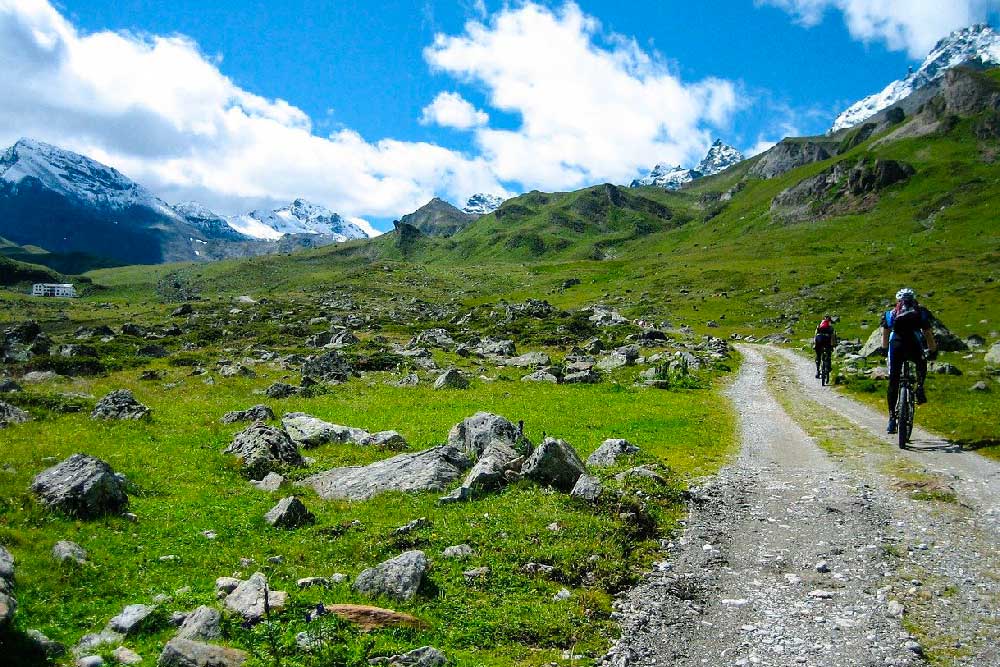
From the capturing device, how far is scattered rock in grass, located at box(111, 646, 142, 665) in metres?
7.62

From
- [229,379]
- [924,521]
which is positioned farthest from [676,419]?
[229,379]

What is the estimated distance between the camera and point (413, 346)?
64500 mm

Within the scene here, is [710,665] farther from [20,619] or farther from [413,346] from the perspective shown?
[413,346]

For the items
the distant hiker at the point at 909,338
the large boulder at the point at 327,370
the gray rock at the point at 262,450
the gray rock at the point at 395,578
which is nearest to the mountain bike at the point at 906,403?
the distant hiker at the point at 909,338

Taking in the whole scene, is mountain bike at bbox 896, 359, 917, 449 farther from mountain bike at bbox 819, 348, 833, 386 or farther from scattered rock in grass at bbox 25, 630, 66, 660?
scattered rock in grass at bbox 25, 630, 66, 660

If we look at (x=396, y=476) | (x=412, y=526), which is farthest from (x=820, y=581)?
(x=396, y=476)

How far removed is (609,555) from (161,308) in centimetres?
13732

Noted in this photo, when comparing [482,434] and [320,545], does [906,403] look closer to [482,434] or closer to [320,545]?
[482,434]

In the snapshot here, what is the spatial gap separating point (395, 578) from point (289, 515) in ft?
15.1

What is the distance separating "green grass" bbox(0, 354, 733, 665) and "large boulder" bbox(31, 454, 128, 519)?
1.09ft

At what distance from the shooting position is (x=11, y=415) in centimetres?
2300

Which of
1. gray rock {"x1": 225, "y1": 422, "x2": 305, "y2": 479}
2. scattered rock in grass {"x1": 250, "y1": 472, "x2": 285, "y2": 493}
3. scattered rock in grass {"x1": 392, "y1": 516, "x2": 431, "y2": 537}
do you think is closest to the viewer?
scattered rock in grass {"x1": 392, "y1": 516, "x2": 431, "y2": 537}

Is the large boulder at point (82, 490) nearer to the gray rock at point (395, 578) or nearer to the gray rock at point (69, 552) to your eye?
the gray rock at point (69, 552)

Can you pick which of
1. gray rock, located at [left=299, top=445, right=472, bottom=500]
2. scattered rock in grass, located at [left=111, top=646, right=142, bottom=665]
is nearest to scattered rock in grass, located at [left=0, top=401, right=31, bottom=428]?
gray rock, located at [left=299, top=445, right=472, bottom=500]
